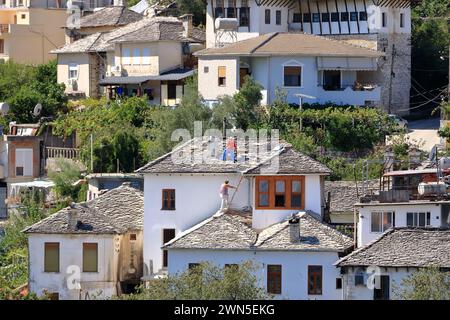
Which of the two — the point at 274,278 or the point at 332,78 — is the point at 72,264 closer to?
the point at 274,278

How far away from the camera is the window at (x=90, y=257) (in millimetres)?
53656

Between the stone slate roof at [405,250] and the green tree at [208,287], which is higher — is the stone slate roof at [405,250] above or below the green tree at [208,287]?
above

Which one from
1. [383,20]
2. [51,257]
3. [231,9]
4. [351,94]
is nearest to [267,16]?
[231,9]

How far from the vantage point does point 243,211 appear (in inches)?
2141

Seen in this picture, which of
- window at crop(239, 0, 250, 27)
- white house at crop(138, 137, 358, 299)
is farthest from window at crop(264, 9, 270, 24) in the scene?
white house at crop(138, 137, 358, 299)

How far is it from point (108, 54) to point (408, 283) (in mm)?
35085

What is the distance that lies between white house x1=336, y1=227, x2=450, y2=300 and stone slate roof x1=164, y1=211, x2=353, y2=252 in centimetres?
198

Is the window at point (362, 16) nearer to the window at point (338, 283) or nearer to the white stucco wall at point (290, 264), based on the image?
the white stucco wall at point (290, 264)

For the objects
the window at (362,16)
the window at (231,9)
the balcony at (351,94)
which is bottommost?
the balcony at (351,94)

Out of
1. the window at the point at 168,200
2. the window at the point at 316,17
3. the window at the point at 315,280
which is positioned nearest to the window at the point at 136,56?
the window at the point at 316,17

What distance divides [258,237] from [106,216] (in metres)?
5.63

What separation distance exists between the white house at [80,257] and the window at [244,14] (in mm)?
20836

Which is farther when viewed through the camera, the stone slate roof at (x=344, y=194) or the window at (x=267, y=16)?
the window at (x=267, y=16)
